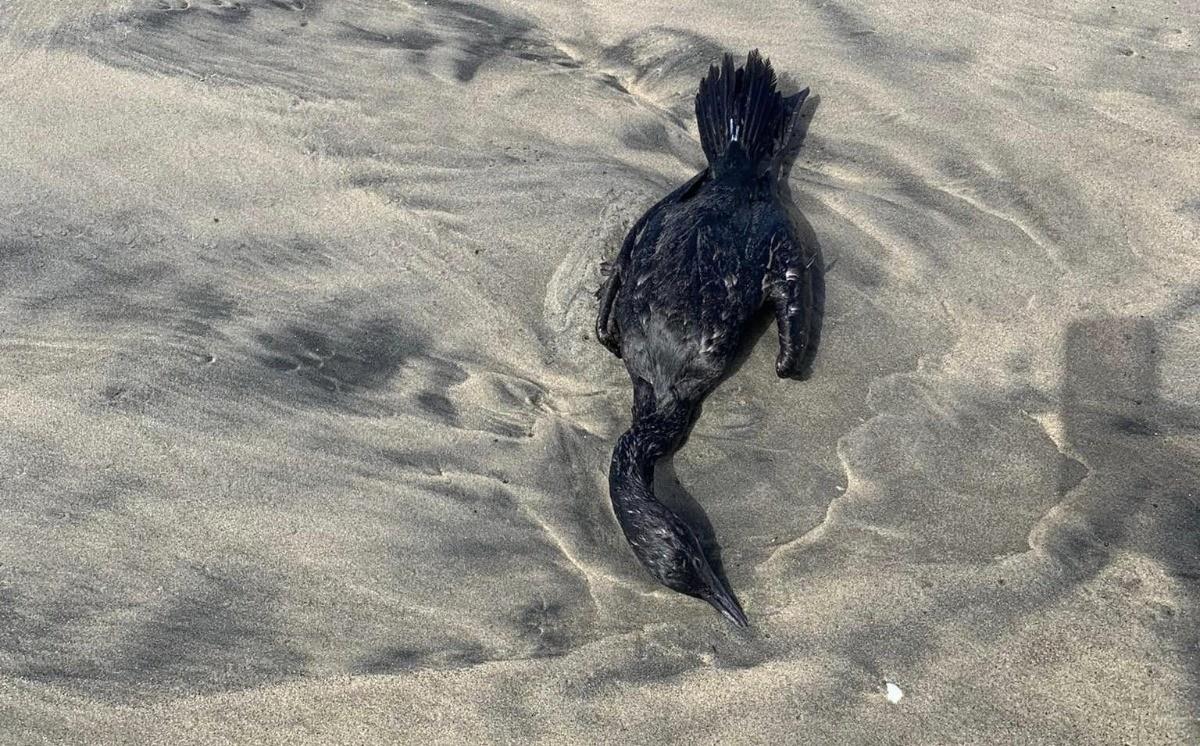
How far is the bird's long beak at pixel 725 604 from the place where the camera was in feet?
12.4

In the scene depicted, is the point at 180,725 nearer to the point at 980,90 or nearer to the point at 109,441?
the point at 109,441

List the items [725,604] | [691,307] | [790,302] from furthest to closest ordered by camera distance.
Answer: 1. [790,302]
2. [691,307]
3. [725,604]

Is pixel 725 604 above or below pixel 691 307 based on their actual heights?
below

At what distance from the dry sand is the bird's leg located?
16cm

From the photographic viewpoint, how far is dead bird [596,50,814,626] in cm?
390

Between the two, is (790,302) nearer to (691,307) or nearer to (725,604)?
(691,307)

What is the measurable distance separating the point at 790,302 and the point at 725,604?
1537mm

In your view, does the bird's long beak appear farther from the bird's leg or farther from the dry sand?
the bird's leg

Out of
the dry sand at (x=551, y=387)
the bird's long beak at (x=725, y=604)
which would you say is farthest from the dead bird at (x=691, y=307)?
the dry sand at (x=551, y=387)

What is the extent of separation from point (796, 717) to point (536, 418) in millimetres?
1703

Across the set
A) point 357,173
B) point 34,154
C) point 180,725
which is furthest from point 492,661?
point 34,154

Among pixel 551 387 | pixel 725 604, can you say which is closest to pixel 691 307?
pixel 551 387

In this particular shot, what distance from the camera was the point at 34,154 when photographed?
5.43m

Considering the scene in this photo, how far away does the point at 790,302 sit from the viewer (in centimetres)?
468
